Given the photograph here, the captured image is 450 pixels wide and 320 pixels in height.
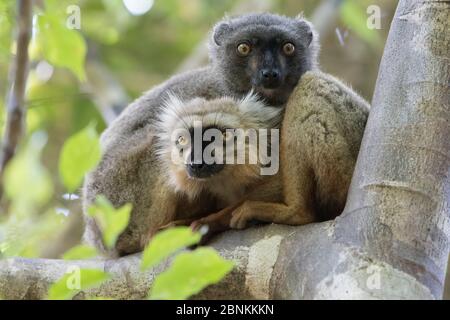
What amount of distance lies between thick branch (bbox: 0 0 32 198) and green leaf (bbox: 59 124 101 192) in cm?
275

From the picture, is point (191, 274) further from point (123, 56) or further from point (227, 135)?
point (123, 56)

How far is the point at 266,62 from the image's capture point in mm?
8586

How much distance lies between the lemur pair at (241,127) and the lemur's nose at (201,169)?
0.01 m

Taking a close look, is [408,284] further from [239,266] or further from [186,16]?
[186,16]

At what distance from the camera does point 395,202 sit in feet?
18.0

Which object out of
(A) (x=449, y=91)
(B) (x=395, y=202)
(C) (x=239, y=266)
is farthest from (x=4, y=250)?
(A) (x=449, y=91)

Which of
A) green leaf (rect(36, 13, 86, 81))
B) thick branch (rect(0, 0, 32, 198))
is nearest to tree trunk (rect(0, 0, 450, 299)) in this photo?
thick branch (rect(0, 0, 32, 198))

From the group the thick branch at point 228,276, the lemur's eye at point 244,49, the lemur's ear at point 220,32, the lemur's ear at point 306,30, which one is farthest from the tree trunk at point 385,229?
the lemur's ear at point 220,32

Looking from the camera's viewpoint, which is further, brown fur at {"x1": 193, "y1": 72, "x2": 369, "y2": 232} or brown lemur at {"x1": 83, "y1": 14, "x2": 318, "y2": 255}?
brown lemur at {"x1": 83, "y1": 14, "x2": 318, "y2": 255}

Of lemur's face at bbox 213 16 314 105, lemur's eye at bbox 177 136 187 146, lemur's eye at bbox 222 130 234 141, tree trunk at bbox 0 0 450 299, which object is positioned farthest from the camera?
lemur's face at bbox 213 16 314 105

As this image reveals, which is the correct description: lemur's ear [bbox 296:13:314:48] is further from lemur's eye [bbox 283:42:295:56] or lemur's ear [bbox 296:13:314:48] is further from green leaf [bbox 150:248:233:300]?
green leaf [bbox 150:248:233:300]

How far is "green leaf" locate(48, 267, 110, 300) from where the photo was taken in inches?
164

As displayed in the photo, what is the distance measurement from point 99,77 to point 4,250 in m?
8.34
